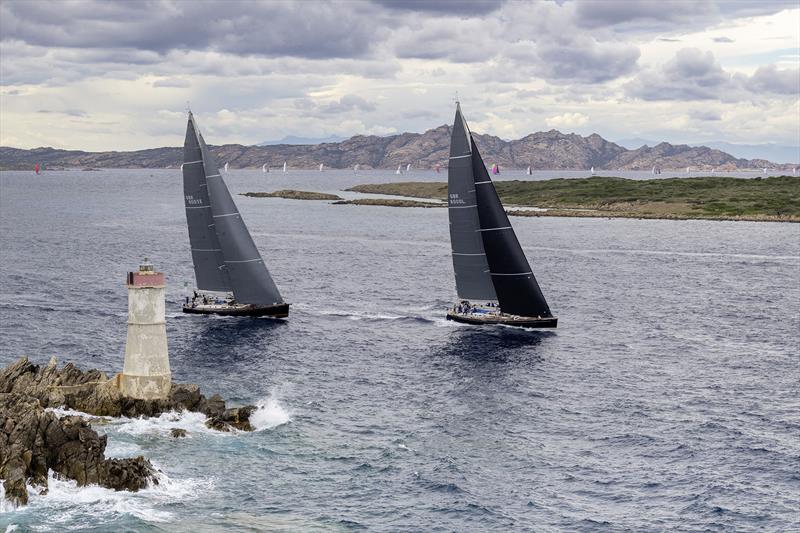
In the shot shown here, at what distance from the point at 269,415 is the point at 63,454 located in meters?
16.9

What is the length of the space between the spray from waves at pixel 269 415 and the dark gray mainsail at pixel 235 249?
108ft

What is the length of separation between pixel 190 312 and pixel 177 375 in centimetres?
2722

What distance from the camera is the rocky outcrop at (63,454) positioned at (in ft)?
164

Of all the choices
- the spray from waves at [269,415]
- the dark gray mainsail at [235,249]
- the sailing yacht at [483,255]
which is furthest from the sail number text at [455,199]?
the spray from waves at [269,415]

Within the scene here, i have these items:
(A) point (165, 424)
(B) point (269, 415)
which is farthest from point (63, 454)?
(B) point (269, 415)

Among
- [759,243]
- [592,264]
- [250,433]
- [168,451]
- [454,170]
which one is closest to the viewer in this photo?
[168,451]

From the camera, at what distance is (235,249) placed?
101 meters

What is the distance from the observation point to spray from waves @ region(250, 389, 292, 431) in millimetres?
63781

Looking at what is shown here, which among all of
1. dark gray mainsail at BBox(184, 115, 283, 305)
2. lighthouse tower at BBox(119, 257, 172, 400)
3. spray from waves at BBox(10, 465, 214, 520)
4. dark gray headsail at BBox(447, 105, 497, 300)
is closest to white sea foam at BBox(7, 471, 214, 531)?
spray from waves at BBox(10, 465, 214, 520)

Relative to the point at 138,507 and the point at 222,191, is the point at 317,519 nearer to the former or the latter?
the point at 138,507

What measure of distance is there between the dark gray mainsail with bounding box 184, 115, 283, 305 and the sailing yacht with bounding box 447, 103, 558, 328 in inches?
777

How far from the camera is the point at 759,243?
178 metres

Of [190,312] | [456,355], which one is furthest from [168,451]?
[190,312]

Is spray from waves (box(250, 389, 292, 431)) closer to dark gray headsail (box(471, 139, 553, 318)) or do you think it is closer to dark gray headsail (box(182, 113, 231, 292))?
dark gray headsail (box(471, 139, 553, 318))
